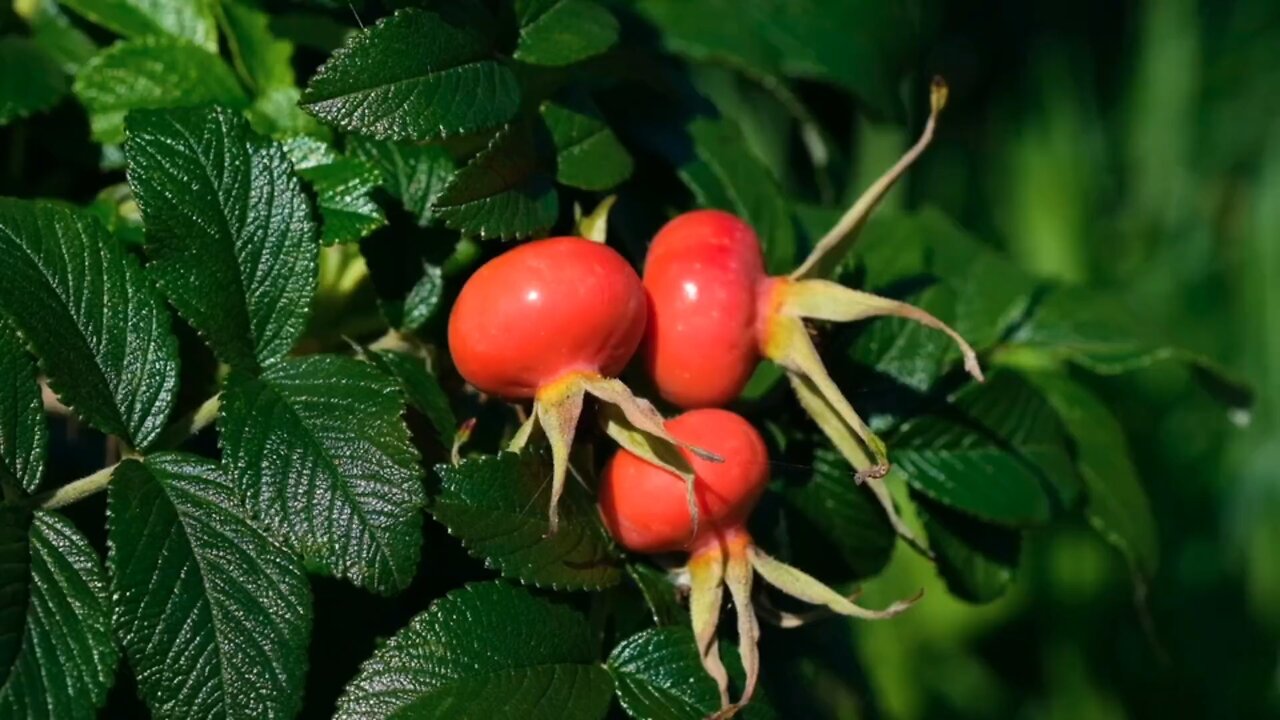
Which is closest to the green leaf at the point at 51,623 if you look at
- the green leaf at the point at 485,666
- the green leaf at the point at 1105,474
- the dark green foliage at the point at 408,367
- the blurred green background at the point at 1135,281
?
the dark green foliage at the point at 408,367

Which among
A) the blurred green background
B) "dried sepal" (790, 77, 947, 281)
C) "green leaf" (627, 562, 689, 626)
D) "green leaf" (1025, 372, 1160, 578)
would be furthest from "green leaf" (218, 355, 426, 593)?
the blurred green background

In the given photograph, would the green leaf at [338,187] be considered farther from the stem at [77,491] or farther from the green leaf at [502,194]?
the stem at [77,491]

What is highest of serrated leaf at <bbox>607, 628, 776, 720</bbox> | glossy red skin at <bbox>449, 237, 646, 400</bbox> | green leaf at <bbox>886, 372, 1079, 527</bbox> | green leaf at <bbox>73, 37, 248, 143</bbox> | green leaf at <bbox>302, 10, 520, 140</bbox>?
green leaf at <bbox>302, 10, 520, 140</bbox>

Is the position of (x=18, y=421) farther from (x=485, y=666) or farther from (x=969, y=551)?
(x=969, y=551)

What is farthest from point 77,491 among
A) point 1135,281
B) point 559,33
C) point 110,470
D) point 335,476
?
point 1135,281

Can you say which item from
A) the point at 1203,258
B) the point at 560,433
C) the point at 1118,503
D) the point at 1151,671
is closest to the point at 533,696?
the point at 560,433

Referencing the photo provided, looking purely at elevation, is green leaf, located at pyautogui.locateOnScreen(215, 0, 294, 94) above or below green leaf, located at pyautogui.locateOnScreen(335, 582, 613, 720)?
above

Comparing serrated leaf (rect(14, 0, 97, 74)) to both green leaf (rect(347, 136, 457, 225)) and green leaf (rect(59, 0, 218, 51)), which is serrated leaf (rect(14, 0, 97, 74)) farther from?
green leaf (rect(347, 136, 457, 225))
